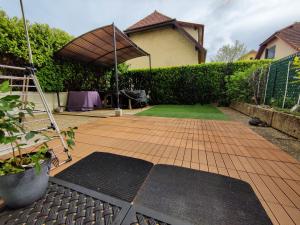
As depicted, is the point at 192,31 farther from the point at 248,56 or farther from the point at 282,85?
the point at 248,56

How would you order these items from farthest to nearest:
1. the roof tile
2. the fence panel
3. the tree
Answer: the tree → the roof tile → the fence panel

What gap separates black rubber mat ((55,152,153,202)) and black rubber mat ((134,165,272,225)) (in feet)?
0.36

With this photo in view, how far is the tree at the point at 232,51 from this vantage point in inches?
904

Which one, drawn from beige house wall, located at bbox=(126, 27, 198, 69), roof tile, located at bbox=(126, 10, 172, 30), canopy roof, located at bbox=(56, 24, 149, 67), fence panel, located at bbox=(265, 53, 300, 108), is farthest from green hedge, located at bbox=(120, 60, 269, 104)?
roof tile, located at bbox=(126, 10, 172, 30)

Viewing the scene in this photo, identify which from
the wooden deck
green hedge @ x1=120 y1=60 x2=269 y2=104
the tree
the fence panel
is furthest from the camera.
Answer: the tree

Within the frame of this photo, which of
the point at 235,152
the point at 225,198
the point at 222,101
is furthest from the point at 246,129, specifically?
the point at 222,101

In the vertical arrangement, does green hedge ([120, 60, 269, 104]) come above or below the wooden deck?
above

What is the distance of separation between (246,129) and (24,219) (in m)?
3.65

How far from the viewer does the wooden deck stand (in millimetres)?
1292

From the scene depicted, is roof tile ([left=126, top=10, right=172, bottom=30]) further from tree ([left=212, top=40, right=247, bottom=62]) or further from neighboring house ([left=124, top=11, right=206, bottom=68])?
tree ([left=212, top=40, right=247, bottom=62])

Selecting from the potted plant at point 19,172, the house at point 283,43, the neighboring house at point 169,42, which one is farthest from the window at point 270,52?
the potted plant at point 19,172

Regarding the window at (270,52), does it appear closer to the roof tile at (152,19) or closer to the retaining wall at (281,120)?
the roof tile at (152,19)

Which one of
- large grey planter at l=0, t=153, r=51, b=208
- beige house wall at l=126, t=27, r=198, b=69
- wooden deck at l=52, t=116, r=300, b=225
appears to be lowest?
wooden deck at l=52, t=116, r=300, b=225

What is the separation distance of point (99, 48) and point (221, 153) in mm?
5939
